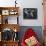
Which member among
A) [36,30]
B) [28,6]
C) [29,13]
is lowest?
[36,30]

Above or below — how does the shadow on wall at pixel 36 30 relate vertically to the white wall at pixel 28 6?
below

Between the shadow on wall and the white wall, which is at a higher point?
the white wall

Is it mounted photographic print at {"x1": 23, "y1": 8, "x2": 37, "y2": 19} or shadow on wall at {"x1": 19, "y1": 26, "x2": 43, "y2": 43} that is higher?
mounted photographic print at {"x1": 23, "y1": 8, "x2": 37, "y2": 19}

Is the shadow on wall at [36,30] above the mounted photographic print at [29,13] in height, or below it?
below

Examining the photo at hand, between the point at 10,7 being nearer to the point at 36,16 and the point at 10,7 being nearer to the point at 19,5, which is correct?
the point at 19,5

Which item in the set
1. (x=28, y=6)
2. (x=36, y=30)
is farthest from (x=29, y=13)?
(x=36, y=30)

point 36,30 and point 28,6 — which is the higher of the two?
point 28,6

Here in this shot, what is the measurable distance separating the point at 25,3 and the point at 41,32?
1.13 m

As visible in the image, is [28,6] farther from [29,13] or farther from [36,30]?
[36,30]

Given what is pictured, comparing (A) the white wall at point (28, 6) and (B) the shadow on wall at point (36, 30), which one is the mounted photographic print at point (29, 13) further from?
(B) the shadow on wall at point (36, 30)

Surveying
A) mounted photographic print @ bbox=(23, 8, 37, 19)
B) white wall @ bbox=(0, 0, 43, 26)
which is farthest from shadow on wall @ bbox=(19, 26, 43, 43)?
mounted photographic print @ bbox=(23, 8, 37, 19)

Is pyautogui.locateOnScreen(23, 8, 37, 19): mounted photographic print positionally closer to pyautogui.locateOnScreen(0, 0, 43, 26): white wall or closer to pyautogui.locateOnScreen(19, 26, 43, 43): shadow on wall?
pyautogui.locateOnScreen(0, 0, 43, 26): white wall

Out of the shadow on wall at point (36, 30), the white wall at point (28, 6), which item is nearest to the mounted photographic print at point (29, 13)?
the white wall at point (28, 6)

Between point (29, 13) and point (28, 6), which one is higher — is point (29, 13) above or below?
below
